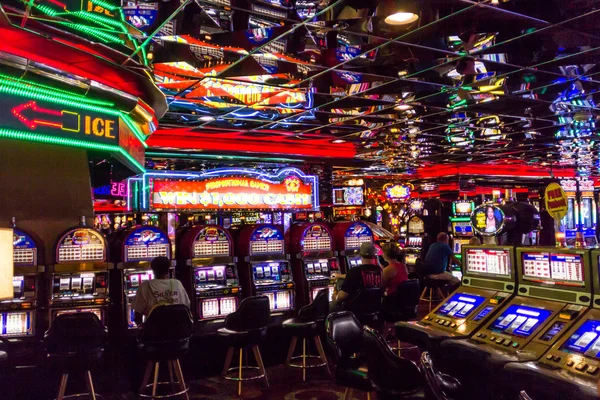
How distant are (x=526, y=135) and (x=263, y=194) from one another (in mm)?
5571

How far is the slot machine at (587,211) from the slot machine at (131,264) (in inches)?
538

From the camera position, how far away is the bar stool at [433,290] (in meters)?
10.4

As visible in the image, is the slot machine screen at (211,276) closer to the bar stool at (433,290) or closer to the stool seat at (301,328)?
the stool seat at (301,328)

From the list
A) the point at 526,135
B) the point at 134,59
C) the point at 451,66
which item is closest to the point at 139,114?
the point at 134,59

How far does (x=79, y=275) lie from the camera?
582 centimetres

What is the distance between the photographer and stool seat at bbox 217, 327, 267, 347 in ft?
18.0

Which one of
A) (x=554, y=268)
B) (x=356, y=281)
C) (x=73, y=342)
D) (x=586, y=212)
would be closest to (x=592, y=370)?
(x=554, y=268)

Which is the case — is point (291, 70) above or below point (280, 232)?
above

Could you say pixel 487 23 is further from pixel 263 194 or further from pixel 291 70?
pixel 263 194

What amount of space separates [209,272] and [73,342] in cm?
228

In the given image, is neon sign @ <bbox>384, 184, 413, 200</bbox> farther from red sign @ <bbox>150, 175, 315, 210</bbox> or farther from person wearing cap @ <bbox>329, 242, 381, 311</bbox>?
person wearing cap @ <bbox>329, 242, 381, 311</bbox>

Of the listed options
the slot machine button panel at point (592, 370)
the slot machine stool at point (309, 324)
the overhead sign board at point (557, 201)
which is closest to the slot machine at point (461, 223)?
the slot machine stool at point (309, 324)

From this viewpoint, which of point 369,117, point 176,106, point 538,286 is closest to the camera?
point 538,286

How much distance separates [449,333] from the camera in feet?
13.3
